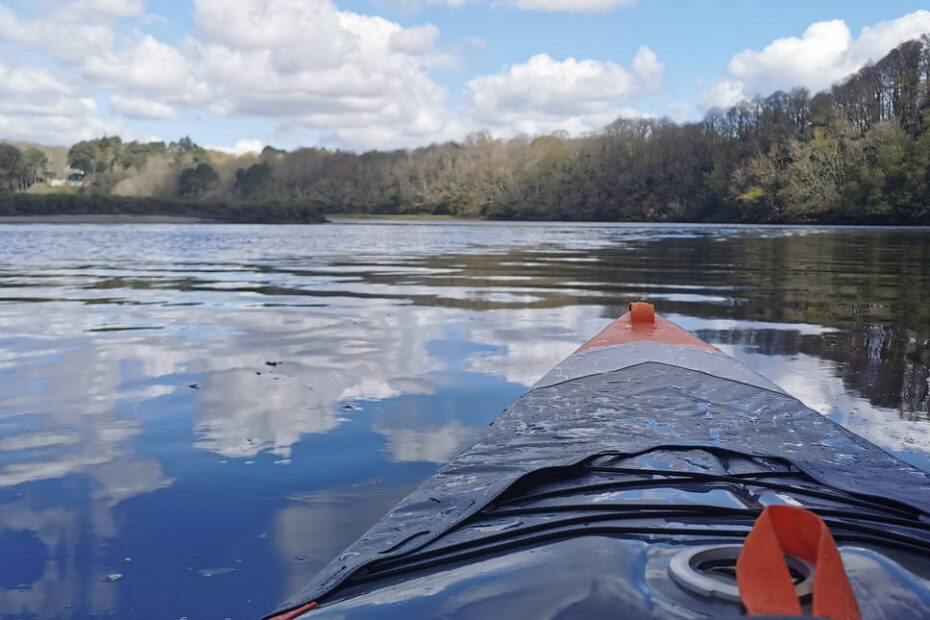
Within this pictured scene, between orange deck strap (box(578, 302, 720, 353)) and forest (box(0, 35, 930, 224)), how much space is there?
45.7 m

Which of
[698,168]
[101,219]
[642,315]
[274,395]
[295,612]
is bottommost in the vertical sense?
[274,395]

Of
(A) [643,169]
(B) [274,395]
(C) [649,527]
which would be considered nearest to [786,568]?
(C) [649,527]

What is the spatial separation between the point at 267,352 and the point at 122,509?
3.01 metres

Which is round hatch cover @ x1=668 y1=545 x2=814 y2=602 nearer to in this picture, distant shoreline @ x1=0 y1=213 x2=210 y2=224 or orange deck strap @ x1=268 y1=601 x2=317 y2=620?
orange deck strap @ x1=268 y1=601 x2=317 y2=620

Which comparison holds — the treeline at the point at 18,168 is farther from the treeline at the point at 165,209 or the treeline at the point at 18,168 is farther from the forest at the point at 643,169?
the treeline at the point at 165,209

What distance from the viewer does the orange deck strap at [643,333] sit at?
193 inches

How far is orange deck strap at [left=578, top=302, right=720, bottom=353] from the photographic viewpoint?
4914 mm

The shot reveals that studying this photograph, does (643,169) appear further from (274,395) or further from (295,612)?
(295,612)

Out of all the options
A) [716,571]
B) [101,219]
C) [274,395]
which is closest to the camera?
[716,571]

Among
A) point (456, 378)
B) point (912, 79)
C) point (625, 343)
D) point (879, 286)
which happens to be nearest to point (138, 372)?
point (456, 378)

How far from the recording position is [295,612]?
149 centimetres

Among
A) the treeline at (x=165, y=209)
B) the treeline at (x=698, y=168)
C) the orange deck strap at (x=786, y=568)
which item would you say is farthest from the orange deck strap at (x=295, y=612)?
the treeline at (x=165, y=209)

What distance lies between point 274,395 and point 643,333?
2.32 meters

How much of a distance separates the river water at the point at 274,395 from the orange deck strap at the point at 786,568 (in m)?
1.32
